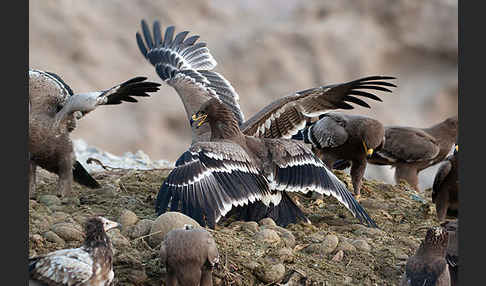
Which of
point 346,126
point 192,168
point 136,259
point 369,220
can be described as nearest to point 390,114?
point 346,126

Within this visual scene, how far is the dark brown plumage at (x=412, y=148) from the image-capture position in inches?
359

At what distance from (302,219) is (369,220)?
0.63 meters

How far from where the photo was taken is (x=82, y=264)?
4.20 m

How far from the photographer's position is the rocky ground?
15.8ft

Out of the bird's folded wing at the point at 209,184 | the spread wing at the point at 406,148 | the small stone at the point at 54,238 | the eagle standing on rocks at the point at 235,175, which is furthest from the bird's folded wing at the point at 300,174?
the spread wing at the point at 406,148

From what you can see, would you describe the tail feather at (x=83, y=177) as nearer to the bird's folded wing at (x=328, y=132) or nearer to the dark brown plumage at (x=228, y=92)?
the dark brown plumage at (x=228, y=92)

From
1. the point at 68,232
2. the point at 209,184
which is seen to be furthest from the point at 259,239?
the point at 68,232

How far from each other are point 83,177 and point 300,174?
79.0 inches

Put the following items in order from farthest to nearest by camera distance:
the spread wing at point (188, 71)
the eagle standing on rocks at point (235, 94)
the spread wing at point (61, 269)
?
the spread wing at point (188, 71) < the eagle standing on rocks at point (235, 94) < the spread wing at point (61, 269)

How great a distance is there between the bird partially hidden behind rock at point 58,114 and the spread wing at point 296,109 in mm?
1243

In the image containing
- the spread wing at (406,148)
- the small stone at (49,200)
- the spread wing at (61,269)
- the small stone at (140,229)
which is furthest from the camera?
the spread wing at (406,148)

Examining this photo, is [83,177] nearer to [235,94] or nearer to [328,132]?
[235,94]

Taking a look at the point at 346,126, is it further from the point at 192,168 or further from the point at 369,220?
the point at 192,168

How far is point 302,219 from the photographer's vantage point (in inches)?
244
